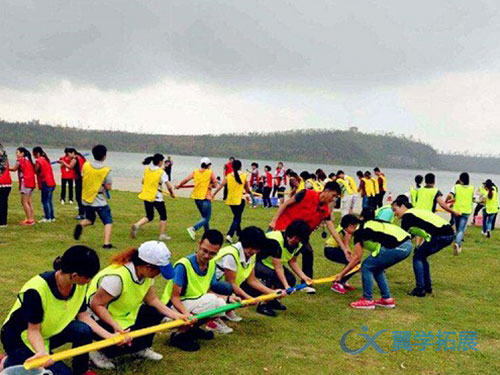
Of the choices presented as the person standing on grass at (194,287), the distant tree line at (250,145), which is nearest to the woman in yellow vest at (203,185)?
the person standing on grass at (194,287)

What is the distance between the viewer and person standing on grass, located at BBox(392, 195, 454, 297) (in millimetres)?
7488

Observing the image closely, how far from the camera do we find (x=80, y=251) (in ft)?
11.4

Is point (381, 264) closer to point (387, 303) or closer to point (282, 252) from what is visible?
point (387, 303)

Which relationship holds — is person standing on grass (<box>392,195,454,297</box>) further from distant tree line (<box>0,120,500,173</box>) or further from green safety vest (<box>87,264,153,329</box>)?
distant tree line (<box>0,120,500,173</box>)

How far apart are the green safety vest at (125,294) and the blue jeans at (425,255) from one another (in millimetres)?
5118

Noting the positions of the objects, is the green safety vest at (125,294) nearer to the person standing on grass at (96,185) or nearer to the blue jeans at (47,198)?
the person standing on grass at (96,185)

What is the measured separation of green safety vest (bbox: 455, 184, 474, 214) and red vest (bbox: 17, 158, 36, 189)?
1133 cm

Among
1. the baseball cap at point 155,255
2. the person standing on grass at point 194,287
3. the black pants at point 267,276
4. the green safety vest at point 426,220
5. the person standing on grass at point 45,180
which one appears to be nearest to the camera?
the baseball cap at point 155,255

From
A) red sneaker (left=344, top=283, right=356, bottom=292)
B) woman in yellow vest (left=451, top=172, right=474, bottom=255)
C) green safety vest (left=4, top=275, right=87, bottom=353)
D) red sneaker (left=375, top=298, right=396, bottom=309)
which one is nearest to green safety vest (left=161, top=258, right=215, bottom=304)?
green safety vest (left=4, top=275, right=87, bottom=353)

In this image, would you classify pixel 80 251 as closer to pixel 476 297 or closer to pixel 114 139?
pixel 476 297

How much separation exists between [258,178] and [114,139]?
15185 cm

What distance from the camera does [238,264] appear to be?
5.61m

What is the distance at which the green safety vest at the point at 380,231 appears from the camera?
686 centimetres

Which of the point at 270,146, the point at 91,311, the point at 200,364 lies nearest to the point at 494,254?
the point at 200,364
